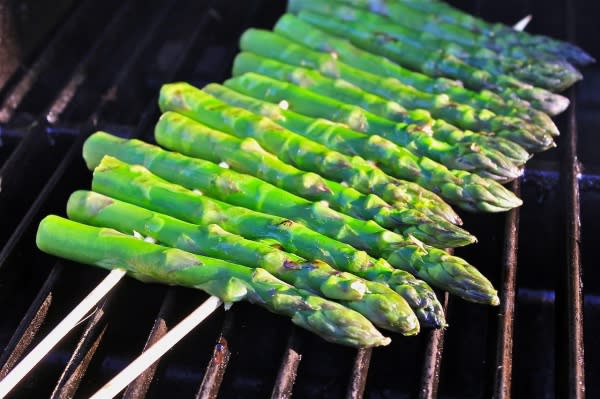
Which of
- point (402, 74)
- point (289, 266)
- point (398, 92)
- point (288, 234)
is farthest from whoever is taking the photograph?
point (402, 74)

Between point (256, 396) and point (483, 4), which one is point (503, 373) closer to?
point (256, 396)

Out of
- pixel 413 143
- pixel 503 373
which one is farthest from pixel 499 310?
pixel 413 143

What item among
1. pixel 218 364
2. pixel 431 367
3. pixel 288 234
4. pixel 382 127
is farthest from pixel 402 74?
pixel 218 364

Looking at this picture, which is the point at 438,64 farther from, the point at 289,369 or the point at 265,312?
the point at 289,369

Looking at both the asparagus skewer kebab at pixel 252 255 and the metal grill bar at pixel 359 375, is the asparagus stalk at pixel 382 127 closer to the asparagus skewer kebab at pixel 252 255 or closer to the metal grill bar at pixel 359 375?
the asparagus skewer kebab at pixel 252 255

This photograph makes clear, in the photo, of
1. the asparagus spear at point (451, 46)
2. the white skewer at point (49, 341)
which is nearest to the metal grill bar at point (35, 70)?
the asparagus spear at point (451, 46)

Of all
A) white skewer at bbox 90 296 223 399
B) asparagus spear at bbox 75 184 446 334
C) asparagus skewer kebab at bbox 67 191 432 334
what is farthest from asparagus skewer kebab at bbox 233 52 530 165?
white skewer at bbox 90 296 223 399
